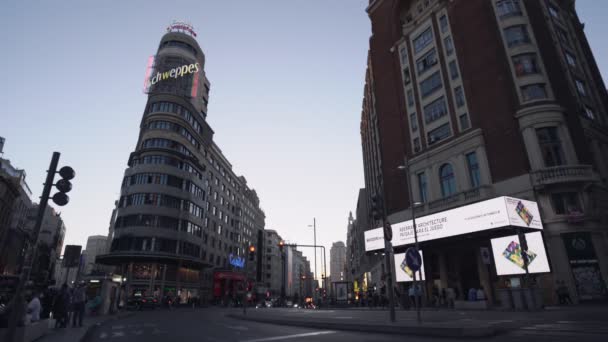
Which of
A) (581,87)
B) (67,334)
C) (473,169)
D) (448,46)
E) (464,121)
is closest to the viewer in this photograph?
(67,334)

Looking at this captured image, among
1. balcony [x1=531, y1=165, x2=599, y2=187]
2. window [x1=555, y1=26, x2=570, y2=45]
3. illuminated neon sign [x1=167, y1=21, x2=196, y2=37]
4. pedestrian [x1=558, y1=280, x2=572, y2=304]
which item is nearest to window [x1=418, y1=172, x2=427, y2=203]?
balcony [x1=531, y1=165, x2=599, y2=187]

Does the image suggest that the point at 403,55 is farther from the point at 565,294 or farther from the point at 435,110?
the point at 565,294

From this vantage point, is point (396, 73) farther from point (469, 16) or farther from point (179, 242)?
point (179, 242)

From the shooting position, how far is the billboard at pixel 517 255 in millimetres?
23141

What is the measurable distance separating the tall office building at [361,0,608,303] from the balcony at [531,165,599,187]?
0.10 meters

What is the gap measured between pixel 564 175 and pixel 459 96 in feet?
Result: 42.5

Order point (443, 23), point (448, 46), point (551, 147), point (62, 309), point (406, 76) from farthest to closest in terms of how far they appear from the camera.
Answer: point (406, 76)
point (443, 23)
point (448, 46)
point (551, 147)
point (62, 309)

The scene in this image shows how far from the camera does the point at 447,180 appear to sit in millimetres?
33625

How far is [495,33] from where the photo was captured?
3203 centimetres

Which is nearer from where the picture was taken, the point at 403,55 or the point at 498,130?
the point at 498,130

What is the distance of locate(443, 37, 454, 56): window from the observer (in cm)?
3638

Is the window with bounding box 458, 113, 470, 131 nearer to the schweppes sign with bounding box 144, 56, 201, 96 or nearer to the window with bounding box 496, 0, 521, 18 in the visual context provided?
the window with bounding box 496, 0, 521, 18

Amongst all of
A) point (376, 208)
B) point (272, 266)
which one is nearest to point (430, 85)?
point (376, 208)

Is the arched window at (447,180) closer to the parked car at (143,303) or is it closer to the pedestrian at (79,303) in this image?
the pedestrian at (79,303)
